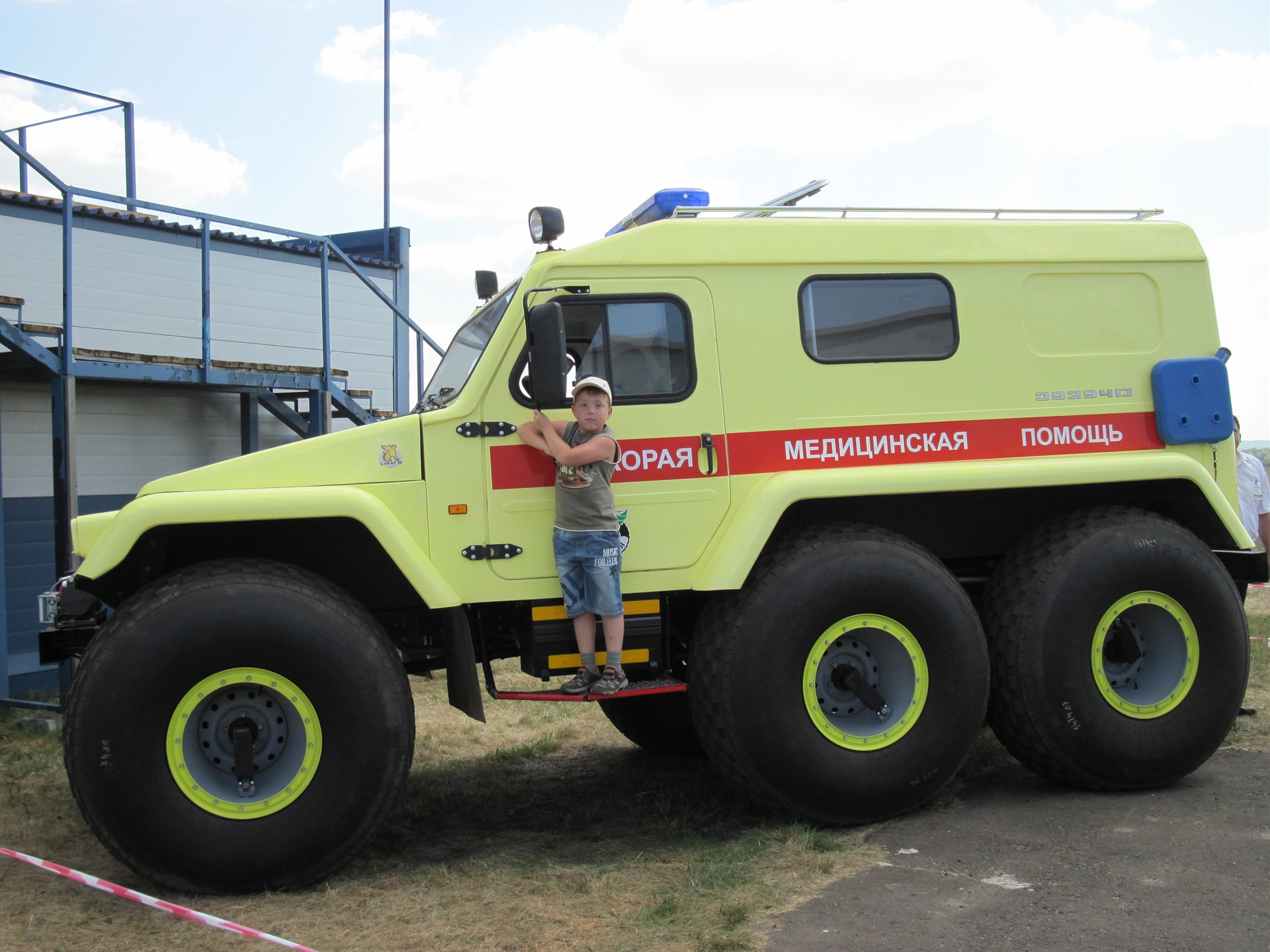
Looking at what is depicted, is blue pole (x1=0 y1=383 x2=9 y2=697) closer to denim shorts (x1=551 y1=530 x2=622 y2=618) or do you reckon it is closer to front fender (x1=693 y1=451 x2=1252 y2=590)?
denim shorts (x1=551 y1=530 x2=622 y2=618)

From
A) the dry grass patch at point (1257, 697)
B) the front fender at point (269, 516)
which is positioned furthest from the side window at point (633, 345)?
the dry grass patch at point (1257, 697)

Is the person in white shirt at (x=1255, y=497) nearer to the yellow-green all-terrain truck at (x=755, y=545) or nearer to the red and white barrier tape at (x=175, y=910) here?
the yellow-green all-terrain truck at (x=755, y=545)

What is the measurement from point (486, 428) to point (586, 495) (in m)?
0.57

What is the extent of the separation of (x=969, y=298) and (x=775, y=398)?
1176 millimetres

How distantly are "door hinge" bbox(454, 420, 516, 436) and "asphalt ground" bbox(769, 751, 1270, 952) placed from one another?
2.39 m

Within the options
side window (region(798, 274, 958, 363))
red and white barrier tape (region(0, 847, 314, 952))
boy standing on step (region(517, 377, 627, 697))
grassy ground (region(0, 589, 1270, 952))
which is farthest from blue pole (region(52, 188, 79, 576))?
side window (region(798, 274, 958, 363))

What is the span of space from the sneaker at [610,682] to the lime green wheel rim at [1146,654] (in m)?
2.39

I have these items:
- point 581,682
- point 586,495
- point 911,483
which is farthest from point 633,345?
point 581,682

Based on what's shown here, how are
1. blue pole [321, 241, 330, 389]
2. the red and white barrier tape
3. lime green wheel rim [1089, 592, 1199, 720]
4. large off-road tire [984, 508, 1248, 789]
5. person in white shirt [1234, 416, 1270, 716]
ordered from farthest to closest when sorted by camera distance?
blue pole [321, 241, 330, 389] < person in white shirt [1234, 416, 1270, 716] < lime green wheel rim [1089, 592, 1199, 720] < large off-road tire [984, 508, 1248, 789] < the red and white barrier tape

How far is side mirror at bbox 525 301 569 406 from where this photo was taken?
4.77 m

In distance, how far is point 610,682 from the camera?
5043 mm

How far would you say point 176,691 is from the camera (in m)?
4.55

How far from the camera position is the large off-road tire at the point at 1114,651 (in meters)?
5.41

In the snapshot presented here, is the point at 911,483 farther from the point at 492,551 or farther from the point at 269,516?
the point at 269,516
